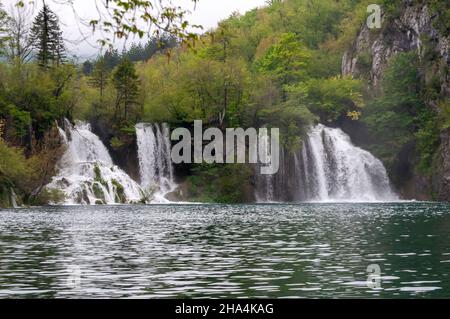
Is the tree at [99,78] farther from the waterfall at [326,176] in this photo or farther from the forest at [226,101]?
the waterfall at [326,176]

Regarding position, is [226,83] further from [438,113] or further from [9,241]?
[9,241]

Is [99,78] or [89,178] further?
[99,78]

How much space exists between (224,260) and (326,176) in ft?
227

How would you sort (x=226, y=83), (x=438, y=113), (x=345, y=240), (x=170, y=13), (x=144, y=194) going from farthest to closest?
(x=226, y=83) < (x=438, y=113) < (x=144, y=194) < (x=345, y=240) < (x=170, y=13)

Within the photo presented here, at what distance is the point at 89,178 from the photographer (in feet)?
267

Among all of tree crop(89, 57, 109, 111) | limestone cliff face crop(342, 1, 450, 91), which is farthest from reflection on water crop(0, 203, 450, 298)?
tree crop(89, 57, 109, 111)

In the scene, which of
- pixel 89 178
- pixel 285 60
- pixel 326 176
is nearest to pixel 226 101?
pixel 285 60

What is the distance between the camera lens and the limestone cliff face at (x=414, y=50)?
89750 millimetres

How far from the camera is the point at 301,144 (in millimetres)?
94500

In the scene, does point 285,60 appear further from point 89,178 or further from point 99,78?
point 89,178

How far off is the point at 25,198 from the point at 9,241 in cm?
4193

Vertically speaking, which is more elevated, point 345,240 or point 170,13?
point 170,13
